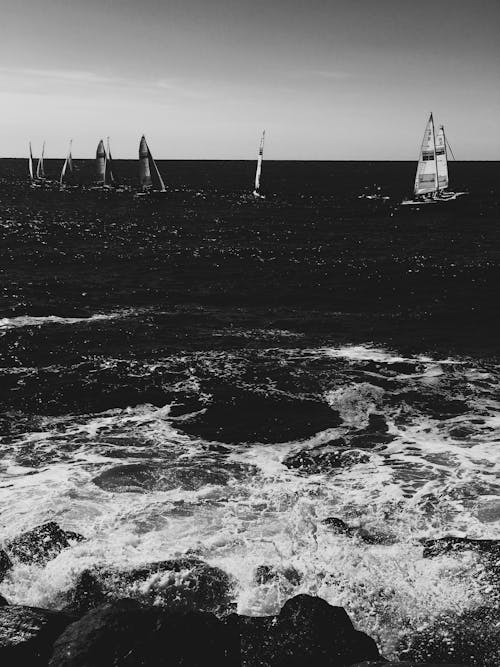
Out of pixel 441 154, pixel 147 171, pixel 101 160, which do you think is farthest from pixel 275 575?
pixel 101 160

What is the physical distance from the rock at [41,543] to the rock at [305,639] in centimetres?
536

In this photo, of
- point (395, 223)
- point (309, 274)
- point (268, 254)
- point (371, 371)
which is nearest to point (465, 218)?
Answer: point (395, 223)

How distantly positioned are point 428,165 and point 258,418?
75.9m

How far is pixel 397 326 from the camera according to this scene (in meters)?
31.2

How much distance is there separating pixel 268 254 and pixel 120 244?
17.9 meters

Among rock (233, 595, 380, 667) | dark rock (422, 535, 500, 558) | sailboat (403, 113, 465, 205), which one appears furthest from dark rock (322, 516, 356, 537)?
sailboat (403, 113, 465, 205)

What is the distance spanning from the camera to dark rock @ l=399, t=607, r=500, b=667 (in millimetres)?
9141

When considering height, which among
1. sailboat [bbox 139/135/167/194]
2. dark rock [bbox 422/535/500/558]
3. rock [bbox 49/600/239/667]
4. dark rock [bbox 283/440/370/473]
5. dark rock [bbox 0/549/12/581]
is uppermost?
sailboat [bbox 139/135/167/194]

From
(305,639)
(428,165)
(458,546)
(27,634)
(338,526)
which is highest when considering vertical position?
(428,165)

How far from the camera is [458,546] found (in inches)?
474

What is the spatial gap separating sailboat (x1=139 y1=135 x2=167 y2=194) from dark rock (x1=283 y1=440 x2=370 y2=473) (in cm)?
9248

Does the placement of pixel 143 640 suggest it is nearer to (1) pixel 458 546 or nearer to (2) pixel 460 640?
(2) pixel 460 640

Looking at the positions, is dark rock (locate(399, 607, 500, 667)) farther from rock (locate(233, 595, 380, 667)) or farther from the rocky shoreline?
rock (locate(233, 595, 380, 667))

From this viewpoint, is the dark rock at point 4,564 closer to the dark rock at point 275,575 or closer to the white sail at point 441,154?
the dark rock at point 275,575
